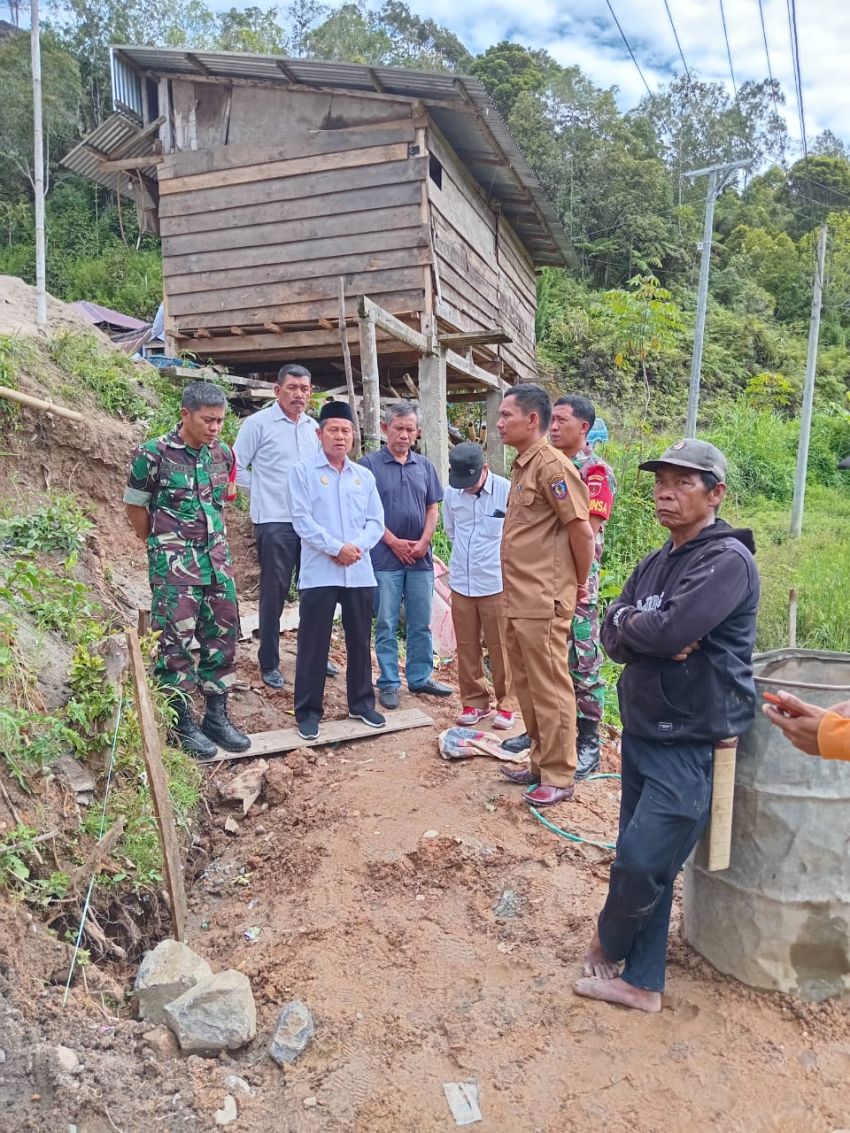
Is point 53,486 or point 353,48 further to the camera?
point 353,48

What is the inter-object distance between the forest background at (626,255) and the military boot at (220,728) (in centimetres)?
630

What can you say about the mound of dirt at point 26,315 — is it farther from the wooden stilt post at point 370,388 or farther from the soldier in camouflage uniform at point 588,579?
the soldier in camouflage uniform at point 588,579

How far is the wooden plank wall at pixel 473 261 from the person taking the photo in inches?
371

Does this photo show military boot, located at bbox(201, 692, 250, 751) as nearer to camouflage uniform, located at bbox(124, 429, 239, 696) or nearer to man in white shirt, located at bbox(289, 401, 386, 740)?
camouflage uniform, located at bbox(124, 429, 239, 696)

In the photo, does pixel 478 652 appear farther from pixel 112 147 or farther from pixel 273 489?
pixel 112 147

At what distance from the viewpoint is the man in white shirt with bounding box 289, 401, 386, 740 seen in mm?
4277

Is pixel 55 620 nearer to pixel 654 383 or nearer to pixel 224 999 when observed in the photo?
pixel 224 999

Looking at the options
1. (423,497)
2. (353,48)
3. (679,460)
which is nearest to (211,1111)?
(679,460)

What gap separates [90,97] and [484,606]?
29295mm

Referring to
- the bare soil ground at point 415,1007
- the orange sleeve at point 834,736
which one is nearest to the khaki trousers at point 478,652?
the bare soil ground at point 415,1007

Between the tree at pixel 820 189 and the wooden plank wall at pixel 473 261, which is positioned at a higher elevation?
the tree at pixel 820 189

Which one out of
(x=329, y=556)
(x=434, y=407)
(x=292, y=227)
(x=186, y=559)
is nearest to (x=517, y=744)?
(x=329, y=556)

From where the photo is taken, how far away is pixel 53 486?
5.96 meters

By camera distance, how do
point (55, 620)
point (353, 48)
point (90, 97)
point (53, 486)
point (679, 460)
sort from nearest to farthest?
1. point (679, 460)
2. point (55, 620)
3. point (53, 486)
4. point (90, 97)
5. point (353, 48)
